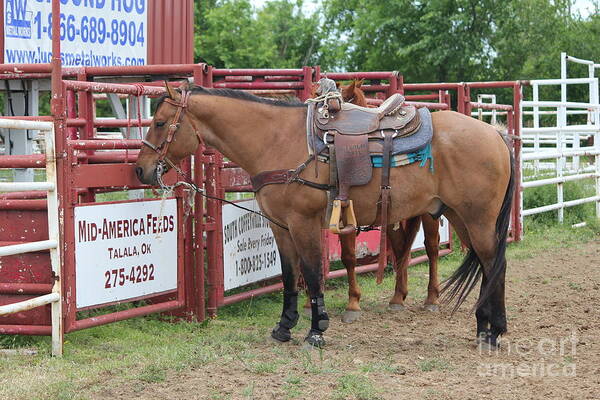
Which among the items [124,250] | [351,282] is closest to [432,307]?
[351,282]

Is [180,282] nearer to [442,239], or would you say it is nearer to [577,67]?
[442,239]

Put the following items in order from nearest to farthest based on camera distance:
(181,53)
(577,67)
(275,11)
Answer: (181,53) → (577,67) → (275,11)

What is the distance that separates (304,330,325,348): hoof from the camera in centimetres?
573

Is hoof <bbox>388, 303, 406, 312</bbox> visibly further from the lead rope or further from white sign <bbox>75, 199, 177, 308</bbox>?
white sign <bbox>75, 199, 177, 308</bbox>

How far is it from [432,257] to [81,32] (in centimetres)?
499

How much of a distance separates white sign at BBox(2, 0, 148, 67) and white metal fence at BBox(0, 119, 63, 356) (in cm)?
415

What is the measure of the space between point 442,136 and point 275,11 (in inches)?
1522

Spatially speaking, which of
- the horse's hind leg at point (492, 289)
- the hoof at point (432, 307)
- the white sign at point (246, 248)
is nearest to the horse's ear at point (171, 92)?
the white sign at point (246, 248)

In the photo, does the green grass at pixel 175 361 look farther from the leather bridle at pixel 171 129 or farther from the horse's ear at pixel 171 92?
the horse's ear at pixel 171 92

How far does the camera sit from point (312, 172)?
5703mm

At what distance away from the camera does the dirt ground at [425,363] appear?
14.9 ft

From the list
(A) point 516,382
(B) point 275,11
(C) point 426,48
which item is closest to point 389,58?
(C) point 426,48

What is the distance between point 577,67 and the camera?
92.6 feet

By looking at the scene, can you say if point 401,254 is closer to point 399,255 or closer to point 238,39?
point 399,255
